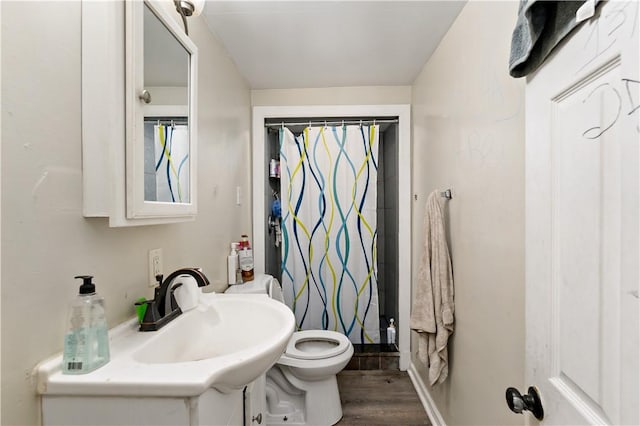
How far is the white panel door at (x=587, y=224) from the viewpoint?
0.48 meters

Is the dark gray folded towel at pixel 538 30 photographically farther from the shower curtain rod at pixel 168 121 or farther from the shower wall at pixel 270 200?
the shower wall at pixel 270 200

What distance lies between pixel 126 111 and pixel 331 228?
176 centimetres

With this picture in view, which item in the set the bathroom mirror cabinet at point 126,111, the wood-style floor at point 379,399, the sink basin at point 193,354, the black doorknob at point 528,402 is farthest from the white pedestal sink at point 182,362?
the wood-style floor at point 379,399

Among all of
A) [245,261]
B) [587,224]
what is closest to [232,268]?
[245,261]

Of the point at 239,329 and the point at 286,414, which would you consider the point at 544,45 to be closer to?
the point at 239,329

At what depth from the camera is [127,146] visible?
826 mm

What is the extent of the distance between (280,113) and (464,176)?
1490 millimetres

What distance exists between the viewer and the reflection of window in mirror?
92 centimetres

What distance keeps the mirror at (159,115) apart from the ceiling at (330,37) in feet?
1.96

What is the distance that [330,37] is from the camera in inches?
70.2

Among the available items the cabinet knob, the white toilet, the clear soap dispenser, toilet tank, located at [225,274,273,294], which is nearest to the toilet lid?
the white toilet

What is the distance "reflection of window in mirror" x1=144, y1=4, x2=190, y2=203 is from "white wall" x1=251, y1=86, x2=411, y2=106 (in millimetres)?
1373

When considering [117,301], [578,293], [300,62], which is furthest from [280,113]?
[578,293]

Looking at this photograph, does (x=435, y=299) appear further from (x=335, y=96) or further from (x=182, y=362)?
(x=335, y=96)
